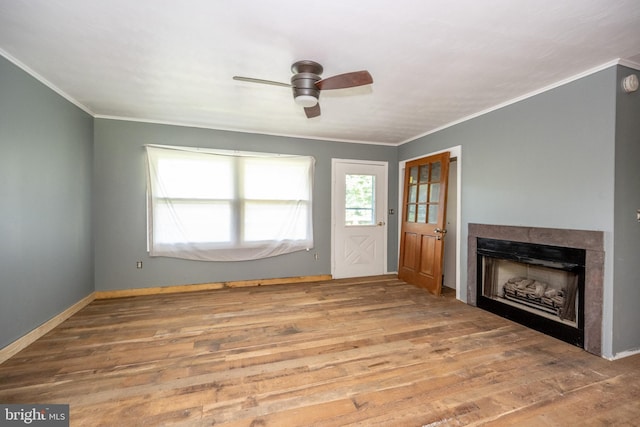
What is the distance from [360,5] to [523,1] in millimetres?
959

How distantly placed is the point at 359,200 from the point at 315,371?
3.33 meters

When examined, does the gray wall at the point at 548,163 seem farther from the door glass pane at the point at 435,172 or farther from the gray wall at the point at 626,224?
the door glass pane at the point at 435,172

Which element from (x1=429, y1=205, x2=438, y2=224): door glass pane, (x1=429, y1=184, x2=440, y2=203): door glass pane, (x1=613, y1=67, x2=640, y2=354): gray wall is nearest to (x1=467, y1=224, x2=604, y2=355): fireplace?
(x1=613, y1=67, x2=640, y2=354): gray wall

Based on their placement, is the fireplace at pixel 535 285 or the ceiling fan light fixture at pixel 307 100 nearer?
the ceiling fan light fixture at pixel 307 100

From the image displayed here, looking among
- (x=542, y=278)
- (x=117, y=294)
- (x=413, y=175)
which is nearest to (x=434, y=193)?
(x=413, y=175)

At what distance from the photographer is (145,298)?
3766mm

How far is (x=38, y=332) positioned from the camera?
2.58 meters

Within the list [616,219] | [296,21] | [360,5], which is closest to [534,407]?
[616,219]

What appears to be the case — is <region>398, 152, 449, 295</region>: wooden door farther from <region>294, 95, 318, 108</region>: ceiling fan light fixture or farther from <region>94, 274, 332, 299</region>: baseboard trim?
<region>294, 95, 318, 108</region>: ceiling fan light fixture

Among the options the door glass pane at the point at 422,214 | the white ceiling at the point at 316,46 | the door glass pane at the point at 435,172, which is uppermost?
the white ceiling at the point at 316,46

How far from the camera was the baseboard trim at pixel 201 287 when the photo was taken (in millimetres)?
3787

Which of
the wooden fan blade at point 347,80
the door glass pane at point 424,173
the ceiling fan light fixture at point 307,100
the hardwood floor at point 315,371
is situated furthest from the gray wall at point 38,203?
the door glass pane at point 424,173

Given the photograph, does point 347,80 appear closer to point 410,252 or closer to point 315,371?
point 315,371

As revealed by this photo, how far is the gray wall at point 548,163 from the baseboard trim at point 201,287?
2.43 metres
